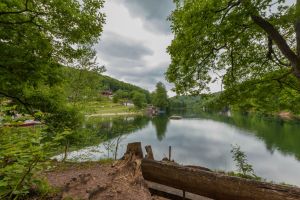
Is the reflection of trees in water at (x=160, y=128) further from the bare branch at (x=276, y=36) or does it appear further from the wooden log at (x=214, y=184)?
the wooden log at (x=214, y=184)

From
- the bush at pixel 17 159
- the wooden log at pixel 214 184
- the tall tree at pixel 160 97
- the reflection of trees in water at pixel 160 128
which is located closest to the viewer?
the bush at pixel 17 159

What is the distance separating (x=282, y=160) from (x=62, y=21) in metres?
23.4

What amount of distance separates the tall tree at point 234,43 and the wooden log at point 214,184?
466 cm

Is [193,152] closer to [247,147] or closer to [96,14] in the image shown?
[247,147]

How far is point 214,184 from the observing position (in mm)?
4203

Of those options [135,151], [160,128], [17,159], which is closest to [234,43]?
[135,151]

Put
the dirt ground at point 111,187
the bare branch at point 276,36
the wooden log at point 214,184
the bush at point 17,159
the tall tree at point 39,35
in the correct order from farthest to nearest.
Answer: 1. the bare branch at point 276,36
2. the tall tree at point 39,35
3. the dirt ground at point 111,187
4. the wooden log at point 214,184
5. the bush at point 17,159

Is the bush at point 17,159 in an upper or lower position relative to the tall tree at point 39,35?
lower

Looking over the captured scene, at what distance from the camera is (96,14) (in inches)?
286

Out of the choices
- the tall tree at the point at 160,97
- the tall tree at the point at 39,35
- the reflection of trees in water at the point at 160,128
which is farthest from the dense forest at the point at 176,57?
the tall tree at the point at 160,97

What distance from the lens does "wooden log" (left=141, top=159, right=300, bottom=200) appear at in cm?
365

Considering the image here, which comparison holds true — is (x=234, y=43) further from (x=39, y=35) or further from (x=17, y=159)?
(x=17, y=159)

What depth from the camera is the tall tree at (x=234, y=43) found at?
272 inches

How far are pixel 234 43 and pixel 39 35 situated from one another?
7624mm
